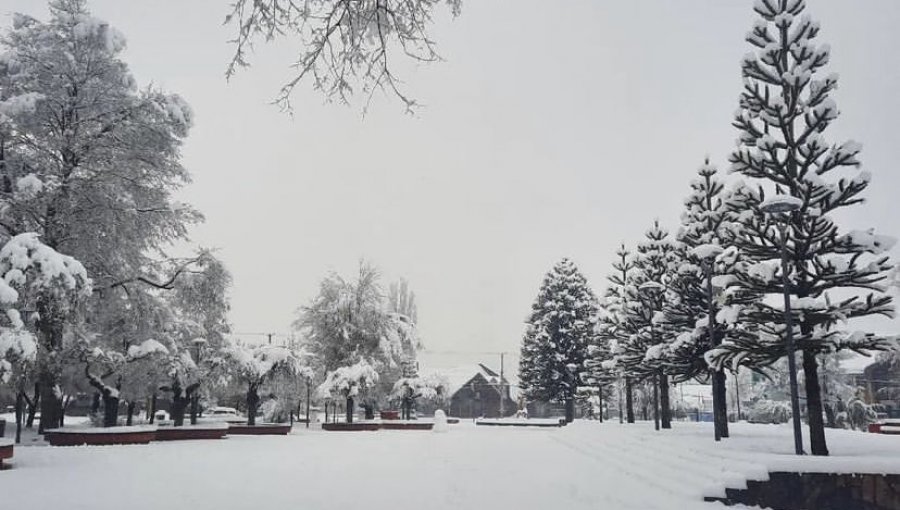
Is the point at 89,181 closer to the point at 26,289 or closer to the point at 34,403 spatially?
the point at 26,289

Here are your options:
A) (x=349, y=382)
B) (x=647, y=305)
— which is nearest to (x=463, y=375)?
(x=349, y=382)

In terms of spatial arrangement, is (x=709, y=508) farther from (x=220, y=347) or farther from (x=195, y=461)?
(x=220, y=347)

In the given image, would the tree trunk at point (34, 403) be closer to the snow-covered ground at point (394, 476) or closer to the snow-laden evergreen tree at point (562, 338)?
the snow-covered ground at point (394, 476)

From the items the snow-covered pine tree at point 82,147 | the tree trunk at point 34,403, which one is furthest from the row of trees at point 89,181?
the tree trunk at point 34,403

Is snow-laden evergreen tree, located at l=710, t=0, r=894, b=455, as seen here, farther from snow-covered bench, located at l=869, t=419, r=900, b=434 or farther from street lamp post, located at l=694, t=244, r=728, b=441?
snow-covered bench, located at l=869, t=419, r=900, b=434

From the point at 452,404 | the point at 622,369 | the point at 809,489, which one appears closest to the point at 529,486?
the point at 809,489

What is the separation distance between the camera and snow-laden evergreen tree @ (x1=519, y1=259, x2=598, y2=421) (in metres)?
44.3

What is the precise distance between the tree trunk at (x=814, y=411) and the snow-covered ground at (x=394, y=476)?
0.52 metres

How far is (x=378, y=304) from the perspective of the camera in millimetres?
40062

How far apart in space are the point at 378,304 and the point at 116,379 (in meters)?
17.9

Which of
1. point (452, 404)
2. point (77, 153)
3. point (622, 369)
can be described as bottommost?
point (452, 404)

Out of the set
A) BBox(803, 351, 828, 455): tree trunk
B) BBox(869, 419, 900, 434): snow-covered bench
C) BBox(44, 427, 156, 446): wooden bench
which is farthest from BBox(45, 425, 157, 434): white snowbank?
BBox(869, 419, 900, 434): snow-covered bench

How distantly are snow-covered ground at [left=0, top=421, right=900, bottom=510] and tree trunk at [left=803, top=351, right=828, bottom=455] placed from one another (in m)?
0.52

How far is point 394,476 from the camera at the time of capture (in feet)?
40.0
